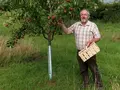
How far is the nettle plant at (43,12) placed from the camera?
265 inches

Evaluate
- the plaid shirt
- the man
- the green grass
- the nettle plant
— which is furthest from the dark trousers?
the nettle plant

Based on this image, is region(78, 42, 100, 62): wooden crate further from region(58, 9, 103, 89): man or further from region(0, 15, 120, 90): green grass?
region(0, 15, 120, 90): green grass

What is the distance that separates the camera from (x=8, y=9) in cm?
785

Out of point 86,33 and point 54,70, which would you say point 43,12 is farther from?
point 54,70

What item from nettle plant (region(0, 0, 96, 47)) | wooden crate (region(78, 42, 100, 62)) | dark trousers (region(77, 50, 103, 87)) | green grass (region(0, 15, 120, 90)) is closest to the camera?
nettle plant (region(0, 0, 96, 47))

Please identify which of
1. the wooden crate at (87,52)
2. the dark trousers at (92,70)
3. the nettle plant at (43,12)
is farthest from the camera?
the dark trousers at (92,70)

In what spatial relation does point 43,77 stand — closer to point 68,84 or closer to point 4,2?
point 68,84

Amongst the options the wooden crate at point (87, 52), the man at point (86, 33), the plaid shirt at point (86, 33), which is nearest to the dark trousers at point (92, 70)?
the man at point (86, 33)

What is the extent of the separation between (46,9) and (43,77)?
1.83 meters

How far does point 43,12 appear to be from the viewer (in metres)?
6.91

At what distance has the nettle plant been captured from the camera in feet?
22.1

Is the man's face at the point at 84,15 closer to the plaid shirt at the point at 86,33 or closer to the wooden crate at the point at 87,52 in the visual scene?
the plaid shirt at the point at 86,33

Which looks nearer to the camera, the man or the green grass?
the man

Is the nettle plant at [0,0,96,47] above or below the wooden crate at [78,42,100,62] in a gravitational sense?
above
